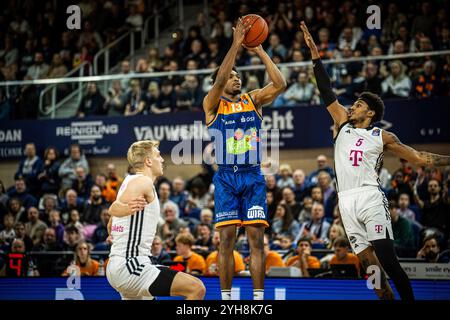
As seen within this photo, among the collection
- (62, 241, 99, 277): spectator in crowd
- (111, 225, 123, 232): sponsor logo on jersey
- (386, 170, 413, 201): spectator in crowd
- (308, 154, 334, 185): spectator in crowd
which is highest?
(308, 154, 334, 185): spectator in crowd

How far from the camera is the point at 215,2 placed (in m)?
18.3

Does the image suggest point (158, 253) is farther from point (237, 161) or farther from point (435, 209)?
point (435, 209)

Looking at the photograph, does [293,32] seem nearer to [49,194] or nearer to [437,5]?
[437,5]

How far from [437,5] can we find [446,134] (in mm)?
2911

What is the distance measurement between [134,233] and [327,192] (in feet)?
24.2

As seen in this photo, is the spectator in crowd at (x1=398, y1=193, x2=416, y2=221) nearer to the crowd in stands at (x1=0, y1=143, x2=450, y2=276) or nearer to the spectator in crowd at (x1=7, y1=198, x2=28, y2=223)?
the crowd in stands at (x1=0, y1=143, x2=450, y2=276)

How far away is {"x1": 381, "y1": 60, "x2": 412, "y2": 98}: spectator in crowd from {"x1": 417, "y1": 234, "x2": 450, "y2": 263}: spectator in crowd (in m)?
3.53

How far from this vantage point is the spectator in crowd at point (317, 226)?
1288cm

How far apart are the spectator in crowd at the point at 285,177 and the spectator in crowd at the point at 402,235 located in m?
2.71

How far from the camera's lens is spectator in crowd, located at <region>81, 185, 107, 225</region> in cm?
1491

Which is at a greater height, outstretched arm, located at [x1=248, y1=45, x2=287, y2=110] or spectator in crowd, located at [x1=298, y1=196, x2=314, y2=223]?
outstretched arm, located at [x1=248, y1=45, x2=287, y2=110]

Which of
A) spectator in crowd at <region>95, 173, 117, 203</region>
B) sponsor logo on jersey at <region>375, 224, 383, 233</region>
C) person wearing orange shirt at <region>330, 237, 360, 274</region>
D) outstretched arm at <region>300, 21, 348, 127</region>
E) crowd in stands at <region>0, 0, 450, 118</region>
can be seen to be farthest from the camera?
spectator in crowd at <region>95, 173, 117, 203</region>

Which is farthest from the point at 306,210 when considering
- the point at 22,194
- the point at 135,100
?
the point at 22,194

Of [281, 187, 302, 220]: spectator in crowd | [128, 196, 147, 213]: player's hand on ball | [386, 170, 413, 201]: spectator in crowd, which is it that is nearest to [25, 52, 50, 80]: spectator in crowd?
[281, 187, 302, 220]: spectator in crowd
